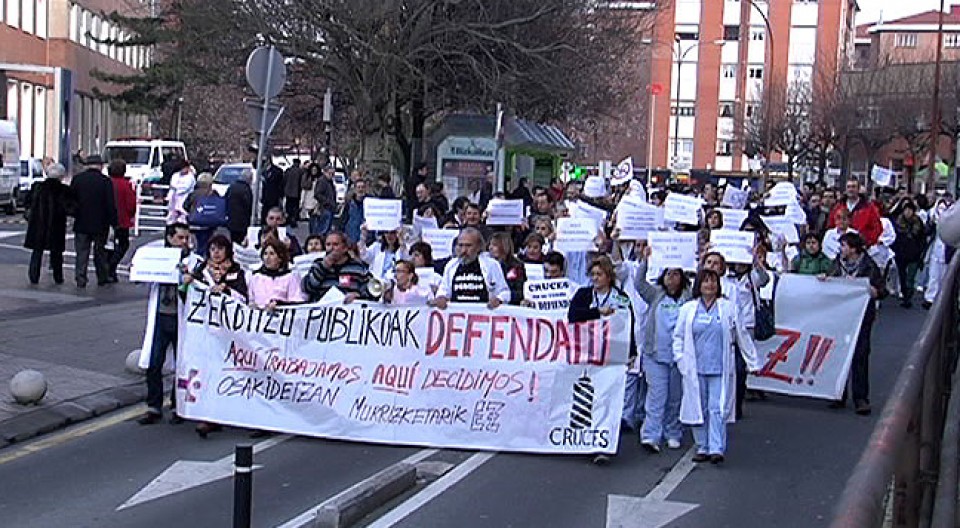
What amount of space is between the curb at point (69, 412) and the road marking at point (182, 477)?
1365 millimetres

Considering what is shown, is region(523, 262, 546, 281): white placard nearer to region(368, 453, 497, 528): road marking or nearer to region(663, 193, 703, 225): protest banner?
region(368, 453, 497, 528): road marking

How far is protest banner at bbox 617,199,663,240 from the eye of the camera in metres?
12.0

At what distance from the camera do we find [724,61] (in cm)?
8456

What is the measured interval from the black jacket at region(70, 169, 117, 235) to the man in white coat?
27.0 feet

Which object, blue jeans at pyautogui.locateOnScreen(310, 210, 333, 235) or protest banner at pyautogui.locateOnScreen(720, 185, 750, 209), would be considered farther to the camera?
blue jeans at pyautogui.locateOnScreen(310, 210, 333, 235)

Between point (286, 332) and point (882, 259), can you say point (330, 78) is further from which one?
point (286, 332)

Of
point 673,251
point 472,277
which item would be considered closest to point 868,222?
point 673,251

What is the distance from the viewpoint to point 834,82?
58438mm

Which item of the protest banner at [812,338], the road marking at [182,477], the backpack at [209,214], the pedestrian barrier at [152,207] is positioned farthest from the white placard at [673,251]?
the pedestrian barrier at [152,207]

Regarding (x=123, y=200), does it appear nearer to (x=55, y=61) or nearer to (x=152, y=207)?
(x=152, y=207)

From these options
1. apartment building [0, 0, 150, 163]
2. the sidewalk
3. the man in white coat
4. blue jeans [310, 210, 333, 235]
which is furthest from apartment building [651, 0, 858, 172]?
the man in white coat

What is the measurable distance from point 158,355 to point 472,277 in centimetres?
250

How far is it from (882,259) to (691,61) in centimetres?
6820

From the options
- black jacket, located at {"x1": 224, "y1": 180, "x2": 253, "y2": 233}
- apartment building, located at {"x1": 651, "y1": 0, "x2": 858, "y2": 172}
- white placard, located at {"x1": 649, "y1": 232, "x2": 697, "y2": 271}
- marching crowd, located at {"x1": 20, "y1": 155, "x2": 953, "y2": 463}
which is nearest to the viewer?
marching crowd, located at {"x1": 20, "y1": 155, "x2": 953, "y2": 463}
